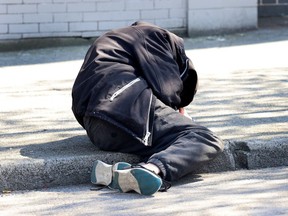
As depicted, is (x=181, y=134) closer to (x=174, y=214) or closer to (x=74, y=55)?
(x=174, y=214)

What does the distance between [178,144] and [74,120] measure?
1.57m

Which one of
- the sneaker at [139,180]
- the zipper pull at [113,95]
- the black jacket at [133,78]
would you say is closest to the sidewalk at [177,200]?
the sneaker at [139,180]

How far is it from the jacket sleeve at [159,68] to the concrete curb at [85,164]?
1.68ft

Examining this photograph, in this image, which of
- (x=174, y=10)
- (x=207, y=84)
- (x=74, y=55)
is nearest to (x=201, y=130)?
(x=207, y=84)

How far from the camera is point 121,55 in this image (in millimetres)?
5969

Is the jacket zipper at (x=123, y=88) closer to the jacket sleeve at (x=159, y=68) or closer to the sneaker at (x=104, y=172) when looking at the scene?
the jacket sleeve at (x=159, y=68)

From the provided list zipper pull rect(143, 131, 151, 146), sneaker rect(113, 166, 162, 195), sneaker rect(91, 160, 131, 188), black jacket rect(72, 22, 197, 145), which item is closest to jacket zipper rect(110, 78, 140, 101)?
black jacket rect(72, 22, 197, 145)

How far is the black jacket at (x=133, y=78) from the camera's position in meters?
5.66

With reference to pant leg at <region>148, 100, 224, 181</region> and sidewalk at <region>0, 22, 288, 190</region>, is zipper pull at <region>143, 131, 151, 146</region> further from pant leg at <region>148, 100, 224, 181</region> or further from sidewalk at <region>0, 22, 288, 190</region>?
sidewalk at <region>0, 22, 288, 190</region>

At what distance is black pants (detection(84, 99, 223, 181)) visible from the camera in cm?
555

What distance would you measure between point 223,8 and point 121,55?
6275 mm

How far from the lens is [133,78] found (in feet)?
19.1

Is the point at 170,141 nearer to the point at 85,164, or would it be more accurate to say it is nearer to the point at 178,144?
the point at 178,144

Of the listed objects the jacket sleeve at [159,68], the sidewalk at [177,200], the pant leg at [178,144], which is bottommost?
the sidewalk at [177,200]
